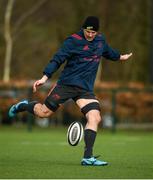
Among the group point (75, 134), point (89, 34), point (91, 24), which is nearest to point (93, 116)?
point (75, 134)

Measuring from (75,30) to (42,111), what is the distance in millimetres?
23580

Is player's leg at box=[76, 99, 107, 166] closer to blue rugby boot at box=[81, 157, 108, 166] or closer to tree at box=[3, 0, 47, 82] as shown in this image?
blue rugby boot at box=[81, 157, 108, 166]

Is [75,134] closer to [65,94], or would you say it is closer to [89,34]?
[65,94]

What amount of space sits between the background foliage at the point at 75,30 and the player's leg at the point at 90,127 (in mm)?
21422

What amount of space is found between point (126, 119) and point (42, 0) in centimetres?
988

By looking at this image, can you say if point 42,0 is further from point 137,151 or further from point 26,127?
point 137,151

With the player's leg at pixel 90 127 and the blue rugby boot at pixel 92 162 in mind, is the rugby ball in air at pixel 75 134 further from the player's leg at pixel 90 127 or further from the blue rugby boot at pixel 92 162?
the blue rugby boot at pixel 92 162

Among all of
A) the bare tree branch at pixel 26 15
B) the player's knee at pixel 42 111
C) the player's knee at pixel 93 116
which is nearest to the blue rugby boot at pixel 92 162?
the player's knee at pixel 93 116

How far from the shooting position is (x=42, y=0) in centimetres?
3559

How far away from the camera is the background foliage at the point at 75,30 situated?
35.3 m

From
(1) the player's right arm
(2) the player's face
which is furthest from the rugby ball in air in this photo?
(2) the player's face

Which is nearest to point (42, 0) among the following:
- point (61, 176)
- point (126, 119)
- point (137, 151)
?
point (126, 119)

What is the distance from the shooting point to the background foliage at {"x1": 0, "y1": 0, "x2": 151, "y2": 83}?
35281mm

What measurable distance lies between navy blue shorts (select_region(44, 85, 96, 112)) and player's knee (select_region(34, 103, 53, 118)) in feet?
0.50
